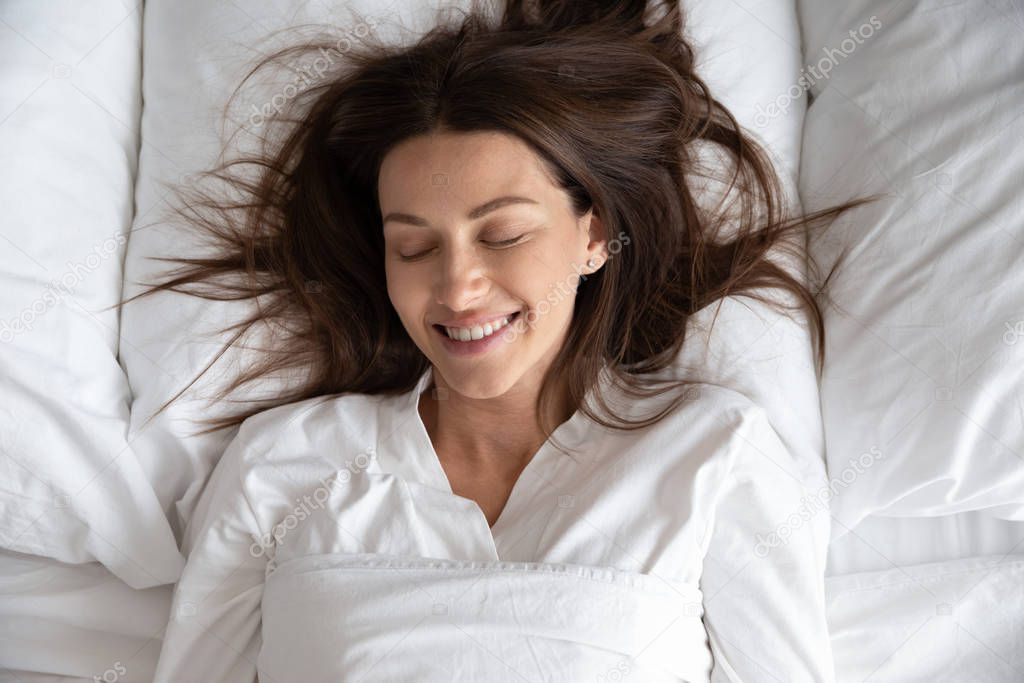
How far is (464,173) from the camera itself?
1199 millimetres

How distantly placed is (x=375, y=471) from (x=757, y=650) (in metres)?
0.53

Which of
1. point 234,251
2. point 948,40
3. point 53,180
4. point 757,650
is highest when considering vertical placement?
point 948,40

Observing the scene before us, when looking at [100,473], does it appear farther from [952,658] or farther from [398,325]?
[952,658]

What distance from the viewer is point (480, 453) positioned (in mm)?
1381

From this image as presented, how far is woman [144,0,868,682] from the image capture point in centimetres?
120

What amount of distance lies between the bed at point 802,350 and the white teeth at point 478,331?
331 millimetres

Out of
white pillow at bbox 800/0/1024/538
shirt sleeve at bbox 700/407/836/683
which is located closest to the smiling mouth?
shirt sleeve at bbox 700/407/836/683

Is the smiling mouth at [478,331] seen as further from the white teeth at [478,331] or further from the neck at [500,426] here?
the neck at [500,426]

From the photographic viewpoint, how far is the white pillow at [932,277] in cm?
132

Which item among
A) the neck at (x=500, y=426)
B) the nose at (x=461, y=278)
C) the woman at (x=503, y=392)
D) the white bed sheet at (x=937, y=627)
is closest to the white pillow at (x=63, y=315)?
the woman at (x=503, y=392)

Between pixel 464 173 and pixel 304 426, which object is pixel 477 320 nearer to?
pixel 464 173

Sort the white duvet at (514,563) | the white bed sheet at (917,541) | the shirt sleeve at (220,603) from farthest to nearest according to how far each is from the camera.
Result: the white bed sheet at (917,541) < the shirt sleeve at (220,603) < the white duvet at (514,563)

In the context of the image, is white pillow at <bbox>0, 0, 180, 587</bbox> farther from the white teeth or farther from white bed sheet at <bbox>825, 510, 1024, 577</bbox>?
white bed sheet at <bbox>825, 510, 1024, 577</bbox>

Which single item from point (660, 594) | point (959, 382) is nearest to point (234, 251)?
point (660, 594)
